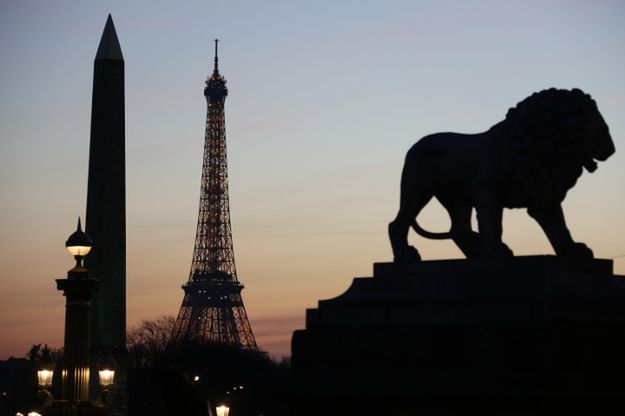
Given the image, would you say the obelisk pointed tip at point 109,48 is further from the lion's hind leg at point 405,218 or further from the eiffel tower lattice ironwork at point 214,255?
the eiffel tower lattice ironwork at point 214,255

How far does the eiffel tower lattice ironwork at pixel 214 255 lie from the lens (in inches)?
6093

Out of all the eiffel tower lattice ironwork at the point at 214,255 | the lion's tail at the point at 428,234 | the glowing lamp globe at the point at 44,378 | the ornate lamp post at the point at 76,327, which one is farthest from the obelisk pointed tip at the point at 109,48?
the eiffel tower lattice ironwork at the point at 214,255

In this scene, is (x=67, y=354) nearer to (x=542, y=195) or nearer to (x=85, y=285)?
(x=85, y=285)

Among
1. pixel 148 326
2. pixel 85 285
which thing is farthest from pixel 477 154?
pixel 148 326

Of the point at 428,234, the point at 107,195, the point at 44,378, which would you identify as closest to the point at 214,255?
the point at 107,195

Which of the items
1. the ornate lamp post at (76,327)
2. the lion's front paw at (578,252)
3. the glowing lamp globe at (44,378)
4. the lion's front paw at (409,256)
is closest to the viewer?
the lion's front paw at (578,252)

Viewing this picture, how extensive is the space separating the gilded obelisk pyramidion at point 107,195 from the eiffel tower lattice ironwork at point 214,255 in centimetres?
7124

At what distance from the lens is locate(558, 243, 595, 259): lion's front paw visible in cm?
1747

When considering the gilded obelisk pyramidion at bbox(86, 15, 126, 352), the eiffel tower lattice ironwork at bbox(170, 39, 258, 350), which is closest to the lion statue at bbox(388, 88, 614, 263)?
the gilded obelisk pyramidion at bbox(86, 15, 126, 352)

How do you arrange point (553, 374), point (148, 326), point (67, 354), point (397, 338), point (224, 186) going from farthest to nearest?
point (224, 186) → point (148, 326) → point (67, 354) → point (397, 338) → point (553, 374)

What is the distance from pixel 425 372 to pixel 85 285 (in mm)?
15298

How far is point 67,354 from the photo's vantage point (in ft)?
103

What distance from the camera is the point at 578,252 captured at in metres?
17.5

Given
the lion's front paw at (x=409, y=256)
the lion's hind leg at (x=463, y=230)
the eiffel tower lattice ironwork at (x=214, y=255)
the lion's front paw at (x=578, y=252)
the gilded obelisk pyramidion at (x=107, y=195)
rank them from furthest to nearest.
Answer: the eiffel tower lattice ironwork at (x=214, y=255) < the gilded obelisk pyramidion at (x=107, y=195) < the lion's hind leg at (x=463, y=230) < the lion's front paw at (x=409, y=256) < the lion's front paw at (x=578, y=252)
